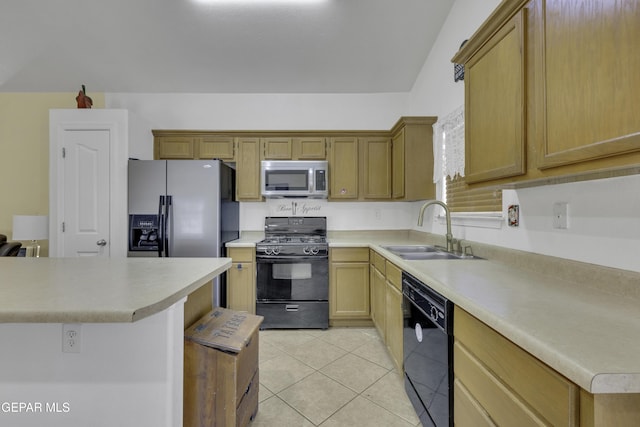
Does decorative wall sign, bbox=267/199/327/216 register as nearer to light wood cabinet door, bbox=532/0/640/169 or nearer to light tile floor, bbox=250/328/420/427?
light tile floor, bbox=250/328/420/427

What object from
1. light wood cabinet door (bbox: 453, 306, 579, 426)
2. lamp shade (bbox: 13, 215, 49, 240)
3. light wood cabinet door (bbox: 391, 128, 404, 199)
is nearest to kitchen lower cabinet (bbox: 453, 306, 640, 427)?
light wood cabinet door (bbox: 453, 306, 579, 426)

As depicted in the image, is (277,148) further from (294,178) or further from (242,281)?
(242,281)

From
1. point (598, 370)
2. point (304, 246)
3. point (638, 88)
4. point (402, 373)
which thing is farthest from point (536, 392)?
point (304, 246)

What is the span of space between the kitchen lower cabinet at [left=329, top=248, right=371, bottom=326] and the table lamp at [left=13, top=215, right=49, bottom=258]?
3.13m

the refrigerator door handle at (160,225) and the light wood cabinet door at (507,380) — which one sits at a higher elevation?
the refrigerator door handle at (160,225)

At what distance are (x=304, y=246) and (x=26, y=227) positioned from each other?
3.03 meters

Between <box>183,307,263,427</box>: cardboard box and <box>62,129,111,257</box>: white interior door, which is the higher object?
<box>62,129,111,257</box>: white interior door

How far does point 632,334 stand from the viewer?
667mm

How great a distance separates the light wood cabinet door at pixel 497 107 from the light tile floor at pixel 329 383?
4.92 ft

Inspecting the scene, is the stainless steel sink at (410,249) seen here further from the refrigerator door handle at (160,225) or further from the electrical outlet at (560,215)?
the refrigerator door handle at (160,225)

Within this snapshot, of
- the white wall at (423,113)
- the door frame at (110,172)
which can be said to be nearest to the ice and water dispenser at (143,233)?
the door frame at (110,172)

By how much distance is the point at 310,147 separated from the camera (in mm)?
3197

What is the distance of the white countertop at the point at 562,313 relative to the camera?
0.54 metres

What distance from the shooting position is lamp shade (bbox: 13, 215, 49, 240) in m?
2.82
